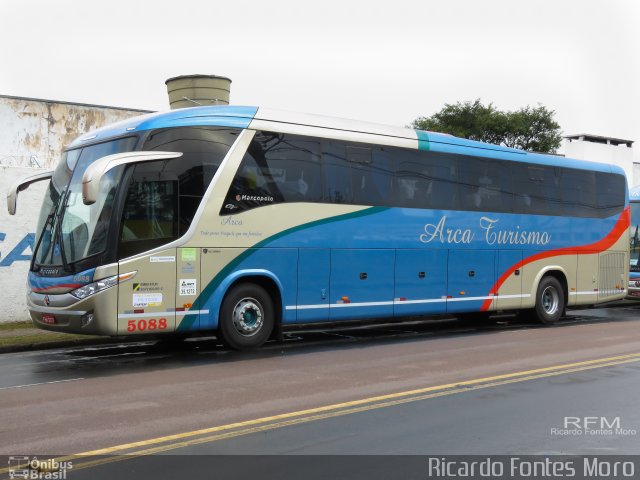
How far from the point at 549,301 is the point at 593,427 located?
11798 millimetres

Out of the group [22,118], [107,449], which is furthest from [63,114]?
[107,449]

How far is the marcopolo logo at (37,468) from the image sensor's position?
18.6ft

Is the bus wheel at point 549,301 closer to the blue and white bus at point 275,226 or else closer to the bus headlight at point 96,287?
the blue and white bus at point 275,226

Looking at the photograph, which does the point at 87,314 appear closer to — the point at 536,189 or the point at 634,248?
the point at 536,189

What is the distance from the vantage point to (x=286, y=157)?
13.3 m

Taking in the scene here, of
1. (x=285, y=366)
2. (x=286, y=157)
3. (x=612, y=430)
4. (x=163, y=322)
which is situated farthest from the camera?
(x=286, y=157)

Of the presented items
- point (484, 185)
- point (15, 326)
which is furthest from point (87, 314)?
point (484, 185)

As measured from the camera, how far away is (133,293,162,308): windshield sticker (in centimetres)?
1138

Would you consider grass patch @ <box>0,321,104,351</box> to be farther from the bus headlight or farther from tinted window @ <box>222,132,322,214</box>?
tinted window @ <box>222,132,322,214</box>

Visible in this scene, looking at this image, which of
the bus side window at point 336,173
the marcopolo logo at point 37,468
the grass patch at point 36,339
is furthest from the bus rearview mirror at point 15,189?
the marcopolo logo at point 37,468

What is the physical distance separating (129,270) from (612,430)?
706 centimetres

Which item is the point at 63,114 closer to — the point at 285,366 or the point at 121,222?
the point at 121,222

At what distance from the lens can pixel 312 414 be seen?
7652 mm

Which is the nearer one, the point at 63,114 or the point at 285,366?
the point at 285,366
